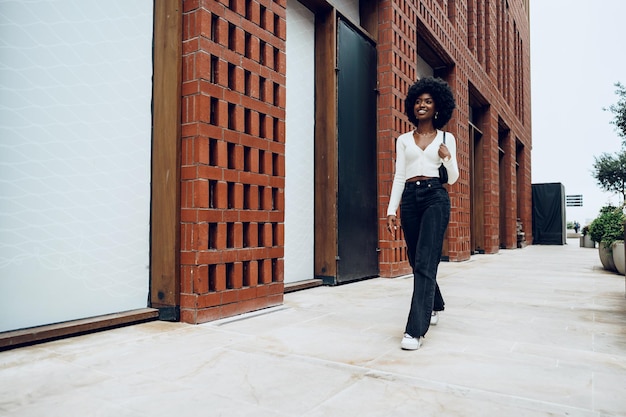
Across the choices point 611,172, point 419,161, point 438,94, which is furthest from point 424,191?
point 611,172

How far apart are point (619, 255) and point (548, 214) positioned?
52.9 feet

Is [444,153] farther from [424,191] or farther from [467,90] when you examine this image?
[467,90]

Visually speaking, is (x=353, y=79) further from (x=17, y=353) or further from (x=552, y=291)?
(x=17, y=353)

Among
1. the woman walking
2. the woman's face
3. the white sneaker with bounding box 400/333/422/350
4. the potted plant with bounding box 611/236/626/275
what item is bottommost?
the white sneaker with bounding box 400/333/422/350

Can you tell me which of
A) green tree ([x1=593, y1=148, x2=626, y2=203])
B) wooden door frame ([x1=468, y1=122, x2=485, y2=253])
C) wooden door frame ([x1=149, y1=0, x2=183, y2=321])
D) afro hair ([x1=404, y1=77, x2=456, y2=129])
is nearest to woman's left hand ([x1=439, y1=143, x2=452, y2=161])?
afro hair ([x1=404, y1=77, x2=456, y2=129])

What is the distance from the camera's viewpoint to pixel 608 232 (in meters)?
8.35

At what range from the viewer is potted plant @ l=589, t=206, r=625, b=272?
26.8 ft

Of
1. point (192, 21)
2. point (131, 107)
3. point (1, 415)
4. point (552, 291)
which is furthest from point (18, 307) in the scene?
point (552, 291)

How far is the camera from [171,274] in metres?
3.48

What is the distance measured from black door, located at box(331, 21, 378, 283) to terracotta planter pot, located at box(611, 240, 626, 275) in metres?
4.06

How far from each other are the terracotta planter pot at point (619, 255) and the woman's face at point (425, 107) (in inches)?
240

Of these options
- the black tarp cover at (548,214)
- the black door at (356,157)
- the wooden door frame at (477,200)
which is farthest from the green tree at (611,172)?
the black door at (356,157)

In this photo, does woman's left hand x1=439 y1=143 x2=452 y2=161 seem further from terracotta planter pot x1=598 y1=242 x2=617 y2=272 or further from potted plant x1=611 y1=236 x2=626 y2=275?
terracotta planter pot x1=598 y1=242 x2=617 y2=272

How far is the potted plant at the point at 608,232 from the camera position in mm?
8180
